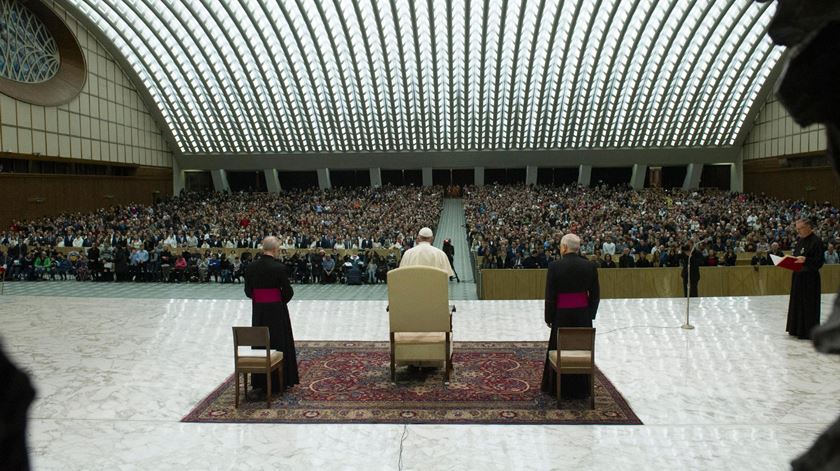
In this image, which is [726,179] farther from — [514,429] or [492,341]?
[514,429]

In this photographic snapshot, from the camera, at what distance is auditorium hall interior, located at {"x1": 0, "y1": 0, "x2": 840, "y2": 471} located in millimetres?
5770

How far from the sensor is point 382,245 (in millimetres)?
22391

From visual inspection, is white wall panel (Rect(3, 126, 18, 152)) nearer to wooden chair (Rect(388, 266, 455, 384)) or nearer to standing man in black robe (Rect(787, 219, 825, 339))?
wooden chair (Rect(388, 266, 455, 384))

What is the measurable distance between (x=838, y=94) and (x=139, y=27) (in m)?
40.4

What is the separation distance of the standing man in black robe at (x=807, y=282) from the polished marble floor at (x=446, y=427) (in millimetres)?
353

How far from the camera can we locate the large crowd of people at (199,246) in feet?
61.9

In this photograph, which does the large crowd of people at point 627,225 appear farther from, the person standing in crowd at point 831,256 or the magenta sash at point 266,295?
the magenta sash at point 266,295

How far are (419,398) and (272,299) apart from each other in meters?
2.17

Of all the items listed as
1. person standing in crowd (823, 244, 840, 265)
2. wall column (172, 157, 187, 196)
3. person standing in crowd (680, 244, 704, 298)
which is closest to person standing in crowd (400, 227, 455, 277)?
person standing in crowd (680, 244, 704, 298)

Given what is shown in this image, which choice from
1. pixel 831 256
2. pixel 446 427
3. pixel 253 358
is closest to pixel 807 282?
pixel 446 427

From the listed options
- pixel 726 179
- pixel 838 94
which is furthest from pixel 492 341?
pixel 726 179

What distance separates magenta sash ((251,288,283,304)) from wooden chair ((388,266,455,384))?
1381 millimetres

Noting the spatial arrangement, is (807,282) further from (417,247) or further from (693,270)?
(417,247)

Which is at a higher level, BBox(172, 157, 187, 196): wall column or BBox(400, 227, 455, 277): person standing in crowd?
BBox(172, 157, 187, 196): wall column
